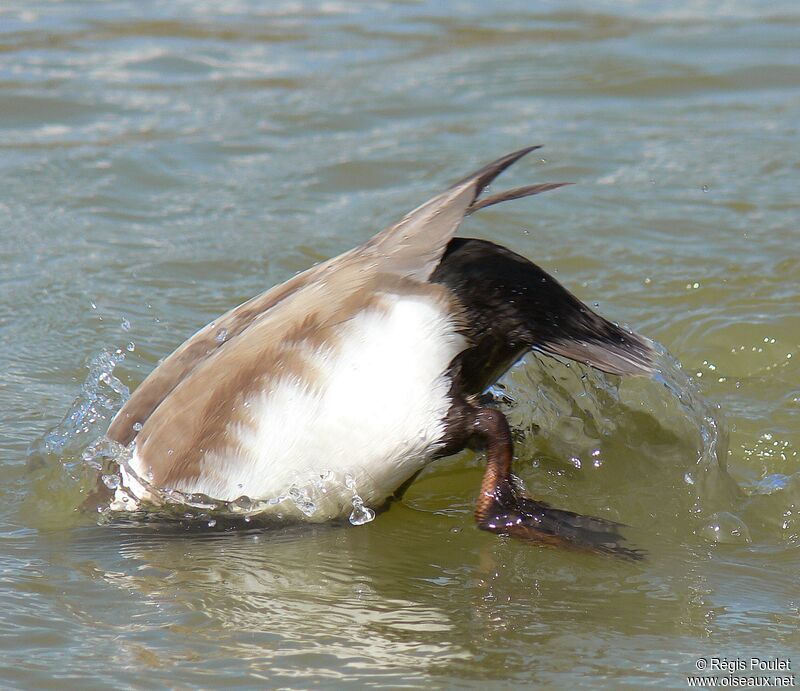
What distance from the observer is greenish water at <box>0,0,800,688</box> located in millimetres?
2846

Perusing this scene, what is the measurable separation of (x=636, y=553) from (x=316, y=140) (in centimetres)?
402

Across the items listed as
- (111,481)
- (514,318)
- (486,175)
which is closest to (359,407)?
(514,318)

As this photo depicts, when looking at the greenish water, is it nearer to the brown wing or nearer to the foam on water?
the foam on water

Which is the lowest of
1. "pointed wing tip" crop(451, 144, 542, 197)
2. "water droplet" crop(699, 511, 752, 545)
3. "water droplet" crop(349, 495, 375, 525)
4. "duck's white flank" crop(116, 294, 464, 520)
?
"water droplet" crop(699, 511, 752, 545)

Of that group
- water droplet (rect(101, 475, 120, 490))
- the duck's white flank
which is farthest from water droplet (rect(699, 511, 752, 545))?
water droplet (rect(101, 475, 120, 490))

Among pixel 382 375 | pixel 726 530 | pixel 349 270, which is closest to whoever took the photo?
pixel 382 375

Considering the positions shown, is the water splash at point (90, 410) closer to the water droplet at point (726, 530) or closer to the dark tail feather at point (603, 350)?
the dark tail feather at point (603, 350)

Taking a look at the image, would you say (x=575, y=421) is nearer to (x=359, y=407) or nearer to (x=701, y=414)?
(x=701, y=414)

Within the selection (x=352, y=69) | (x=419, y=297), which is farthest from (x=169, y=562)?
(x=352, y=69)

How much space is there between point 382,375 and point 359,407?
0.10 meters

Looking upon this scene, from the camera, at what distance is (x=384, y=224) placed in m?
5.70

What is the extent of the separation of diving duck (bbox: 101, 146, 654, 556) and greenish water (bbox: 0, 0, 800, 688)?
0.18 metres

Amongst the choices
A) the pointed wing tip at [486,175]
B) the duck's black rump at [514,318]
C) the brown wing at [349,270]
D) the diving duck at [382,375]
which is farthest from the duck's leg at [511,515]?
the pointed wing tip at [486,175]

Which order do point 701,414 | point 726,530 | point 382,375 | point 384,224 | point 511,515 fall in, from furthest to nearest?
point 384,224 → point 701,414 → point 726,530 → point 511,515 → point 382,375
